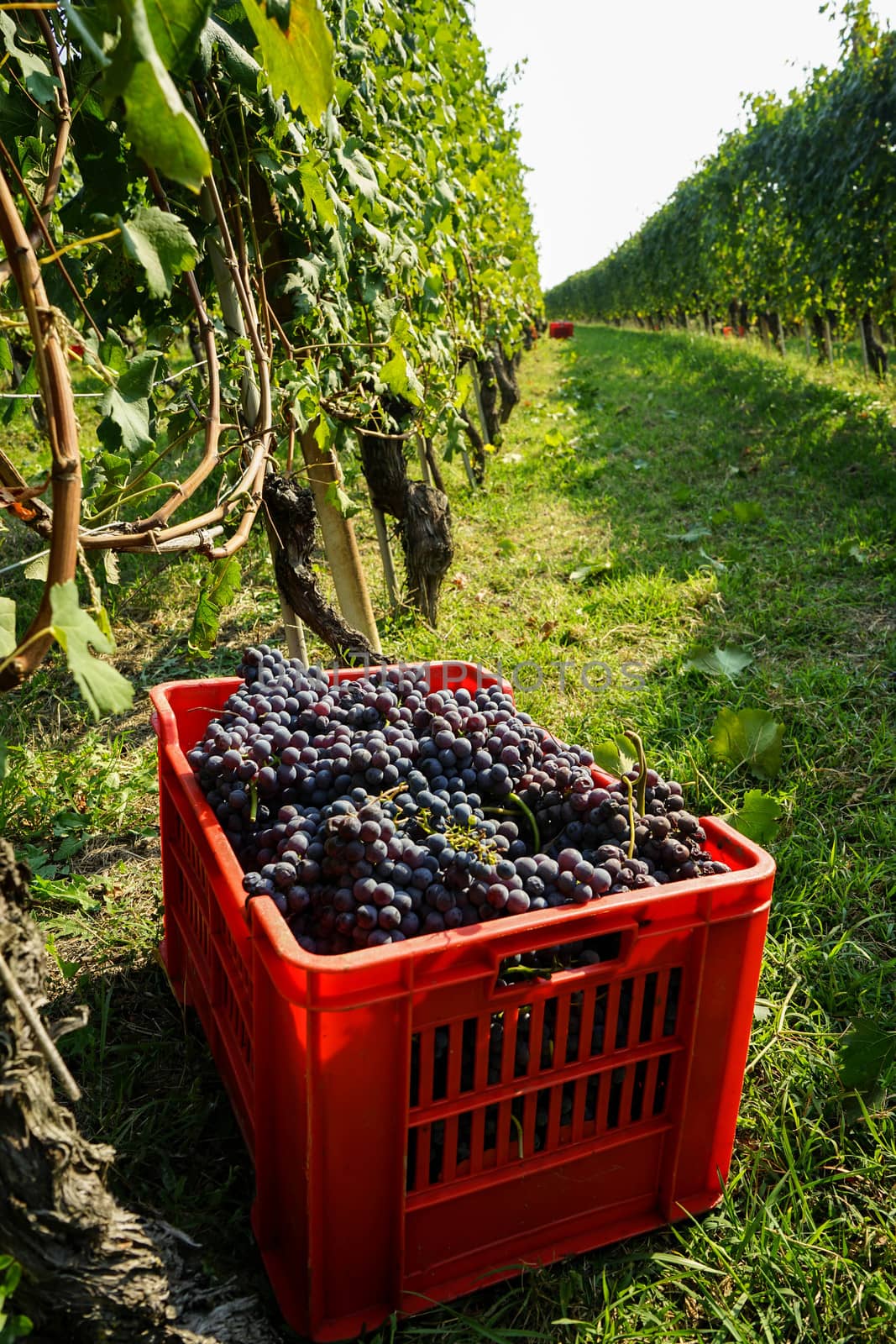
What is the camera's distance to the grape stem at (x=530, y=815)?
1.43 meters

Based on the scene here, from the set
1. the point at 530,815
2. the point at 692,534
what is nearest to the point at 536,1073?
the point at 530,815

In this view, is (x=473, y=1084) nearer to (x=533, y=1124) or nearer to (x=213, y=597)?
(x=533, y=1124)

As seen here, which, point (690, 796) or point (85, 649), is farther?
point (690, 796)

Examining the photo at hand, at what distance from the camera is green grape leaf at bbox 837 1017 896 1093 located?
5.59 ft

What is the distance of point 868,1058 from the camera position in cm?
170

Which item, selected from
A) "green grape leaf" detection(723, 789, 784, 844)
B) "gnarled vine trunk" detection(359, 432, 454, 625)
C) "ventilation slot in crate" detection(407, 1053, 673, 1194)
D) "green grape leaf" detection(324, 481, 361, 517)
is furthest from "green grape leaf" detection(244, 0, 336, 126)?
"gnarled vine trunk" detection(359, 432, 454, 625)

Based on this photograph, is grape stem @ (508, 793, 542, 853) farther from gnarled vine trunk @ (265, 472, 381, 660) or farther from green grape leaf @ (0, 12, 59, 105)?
green grape leaf @ (0, 12, 59, 105)

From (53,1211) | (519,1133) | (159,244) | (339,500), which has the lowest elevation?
(519,1133)

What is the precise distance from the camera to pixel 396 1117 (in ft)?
3.75

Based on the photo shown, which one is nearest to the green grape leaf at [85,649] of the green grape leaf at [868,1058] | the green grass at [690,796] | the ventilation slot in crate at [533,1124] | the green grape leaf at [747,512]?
the ventilation slot in crate at [533,1124]

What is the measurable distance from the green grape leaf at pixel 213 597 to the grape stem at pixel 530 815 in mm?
871

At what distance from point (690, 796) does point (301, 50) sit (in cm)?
230

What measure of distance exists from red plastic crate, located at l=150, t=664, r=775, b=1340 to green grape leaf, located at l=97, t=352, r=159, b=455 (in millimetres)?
626

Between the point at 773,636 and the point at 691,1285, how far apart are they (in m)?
2.89
